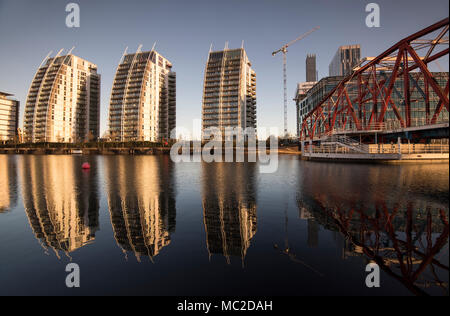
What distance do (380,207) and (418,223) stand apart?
2633mm

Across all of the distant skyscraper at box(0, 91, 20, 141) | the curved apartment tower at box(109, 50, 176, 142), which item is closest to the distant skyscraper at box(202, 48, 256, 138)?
the curved apartment tower at box(109, 50, 176, 142)

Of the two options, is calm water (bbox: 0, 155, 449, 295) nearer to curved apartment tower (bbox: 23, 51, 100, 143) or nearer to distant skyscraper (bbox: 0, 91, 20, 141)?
curved apartment tower (bbox: 23, 51, 100, 143)

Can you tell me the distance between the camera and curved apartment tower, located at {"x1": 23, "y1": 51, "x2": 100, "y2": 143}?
136875mm

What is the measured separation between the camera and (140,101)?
132125 millimetres

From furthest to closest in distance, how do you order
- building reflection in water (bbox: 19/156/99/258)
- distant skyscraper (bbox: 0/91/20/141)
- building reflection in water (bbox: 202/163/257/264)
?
distant skyscraper (bbox: 0/91/20/141) < building reflection in water (bbox: 19/156/99/258) < building reflection in water (bbox: 202/163/257/264)

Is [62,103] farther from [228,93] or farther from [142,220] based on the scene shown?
[142,220]

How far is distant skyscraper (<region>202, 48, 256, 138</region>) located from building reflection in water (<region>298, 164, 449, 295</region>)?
111m

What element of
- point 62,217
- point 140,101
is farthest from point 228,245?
point 140,101

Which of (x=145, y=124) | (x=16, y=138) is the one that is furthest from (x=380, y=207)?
(x=16, y=138)

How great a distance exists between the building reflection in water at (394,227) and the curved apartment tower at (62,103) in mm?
153259

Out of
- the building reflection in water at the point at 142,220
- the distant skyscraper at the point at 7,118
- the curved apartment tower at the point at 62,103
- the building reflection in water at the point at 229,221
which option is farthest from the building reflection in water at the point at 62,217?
the distant skyscraper at the point at 7,118

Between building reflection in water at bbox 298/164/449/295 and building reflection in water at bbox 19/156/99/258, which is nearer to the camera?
building reflection in water at bbox 298/164/449/295

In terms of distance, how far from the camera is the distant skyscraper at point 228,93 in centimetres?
12425

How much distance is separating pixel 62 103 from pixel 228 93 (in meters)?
102
